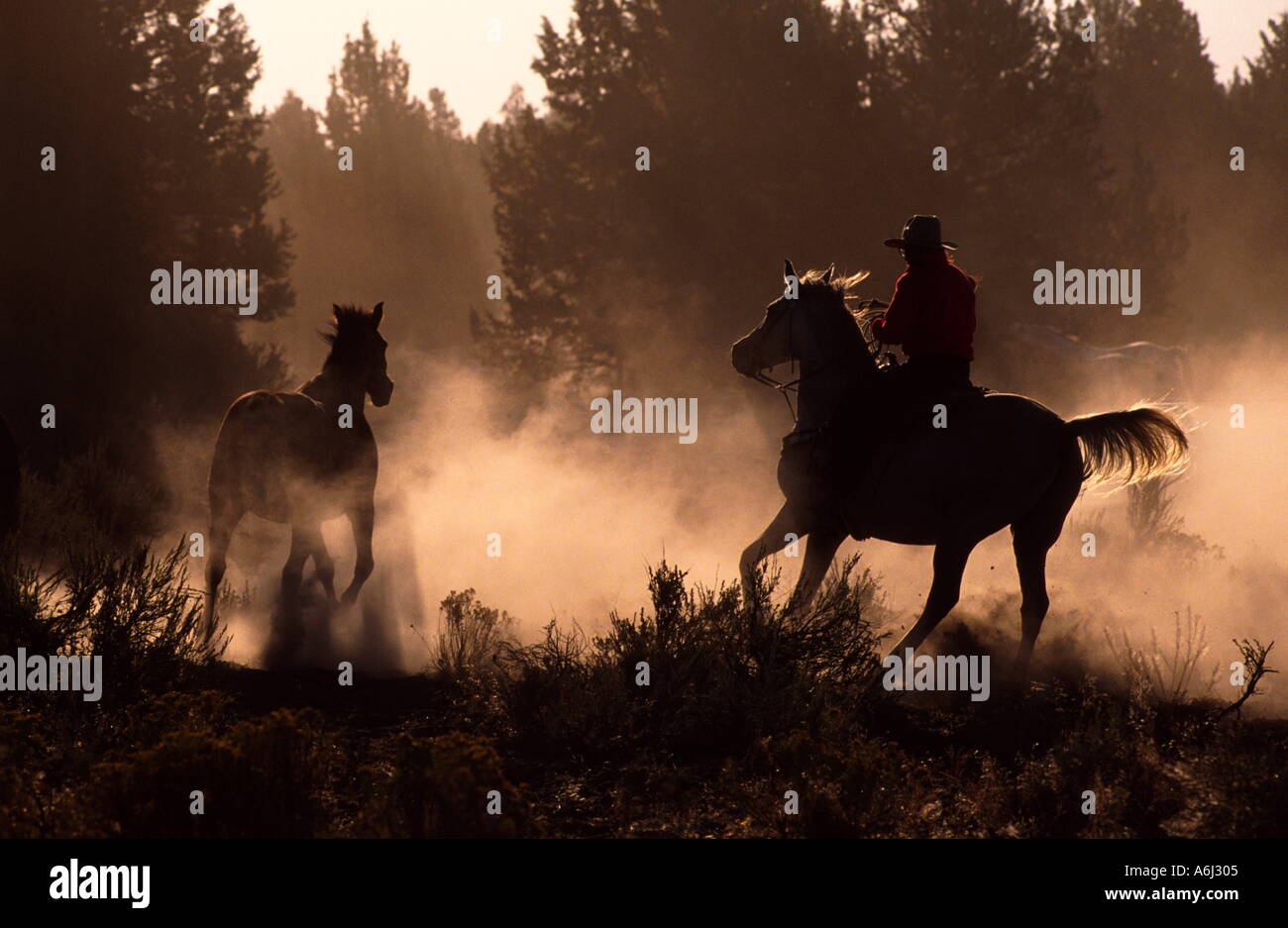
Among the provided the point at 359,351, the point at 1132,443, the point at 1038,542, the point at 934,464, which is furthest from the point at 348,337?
the point at 1132,443

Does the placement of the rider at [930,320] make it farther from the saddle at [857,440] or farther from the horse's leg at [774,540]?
the horse's leg at [774,540]

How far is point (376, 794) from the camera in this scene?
552 centimetres

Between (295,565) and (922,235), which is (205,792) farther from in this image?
(922,235)

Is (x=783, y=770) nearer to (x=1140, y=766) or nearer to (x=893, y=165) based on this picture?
(x=1140, y=766)

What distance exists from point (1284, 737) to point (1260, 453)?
1557cm

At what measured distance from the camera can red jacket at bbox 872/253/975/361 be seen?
27.1 ft

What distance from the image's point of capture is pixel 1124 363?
22812 millimetres

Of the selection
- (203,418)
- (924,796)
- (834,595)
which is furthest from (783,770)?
(203,418)

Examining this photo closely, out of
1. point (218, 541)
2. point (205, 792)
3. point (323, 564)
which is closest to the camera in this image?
point (205, 792)

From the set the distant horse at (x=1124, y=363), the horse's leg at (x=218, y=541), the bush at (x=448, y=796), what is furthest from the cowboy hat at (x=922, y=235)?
the distant horse at (x=1124, y=363)

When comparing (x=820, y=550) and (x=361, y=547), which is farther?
(x=361, y=547)

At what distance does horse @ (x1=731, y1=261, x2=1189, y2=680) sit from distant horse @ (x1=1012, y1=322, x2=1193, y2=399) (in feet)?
44.1

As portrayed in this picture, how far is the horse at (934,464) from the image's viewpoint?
799cm

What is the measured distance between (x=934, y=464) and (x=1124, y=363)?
643 inches
